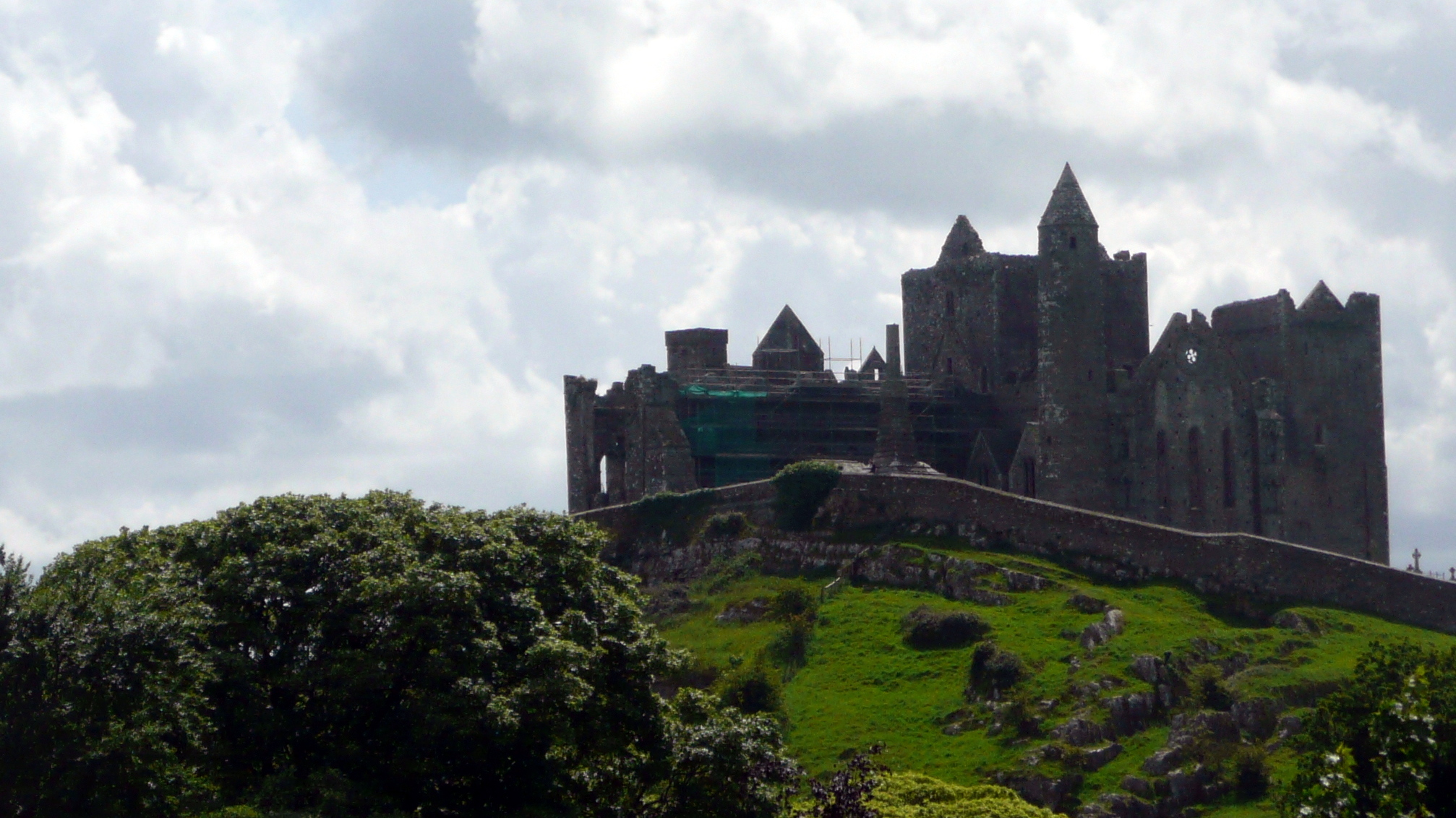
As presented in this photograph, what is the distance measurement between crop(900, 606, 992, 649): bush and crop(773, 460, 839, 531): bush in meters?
9.45

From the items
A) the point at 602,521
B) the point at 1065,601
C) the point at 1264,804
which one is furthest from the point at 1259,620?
the point at 602,521

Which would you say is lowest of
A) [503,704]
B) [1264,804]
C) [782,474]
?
[1264,804]

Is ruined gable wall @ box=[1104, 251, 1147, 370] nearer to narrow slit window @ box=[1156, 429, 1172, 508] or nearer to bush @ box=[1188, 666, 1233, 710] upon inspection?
narrow slit window @ box=[1156, 429, 1172, 508]

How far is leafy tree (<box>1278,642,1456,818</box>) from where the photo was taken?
34.8 meters

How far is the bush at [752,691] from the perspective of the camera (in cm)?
6134

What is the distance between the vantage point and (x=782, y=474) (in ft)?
248

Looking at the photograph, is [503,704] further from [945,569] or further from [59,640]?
[945,569]

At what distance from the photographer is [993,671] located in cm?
6166

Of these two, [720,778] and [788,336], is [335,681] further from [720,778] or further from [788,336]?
[788,336]

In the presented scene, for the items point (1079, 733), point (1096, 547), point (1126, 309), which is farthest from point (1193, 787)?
point (1126, 309)

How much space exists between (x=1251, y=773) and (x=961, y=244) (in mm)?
40902

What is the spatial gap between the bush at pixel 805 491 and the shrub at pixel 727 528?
4.91 feet

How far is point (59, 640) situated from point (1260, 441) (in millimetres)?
53261

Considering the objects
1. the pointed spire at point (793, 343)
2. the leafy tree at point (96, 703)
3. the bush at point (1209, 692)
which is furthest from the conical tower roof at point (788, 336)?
the leafy tree at point (96, 703)
